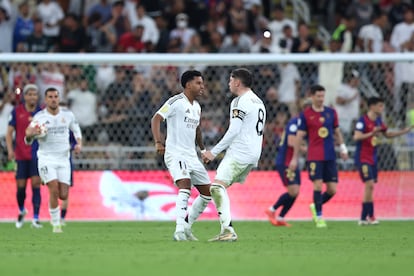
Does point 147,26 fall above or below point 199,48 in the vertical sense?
above

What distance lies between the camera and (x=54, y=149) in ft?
59.7

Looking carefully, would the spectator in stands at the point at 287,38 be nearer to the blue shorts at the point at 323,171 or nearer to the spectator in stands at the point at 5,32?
the spectator in stands at the point at 5,32

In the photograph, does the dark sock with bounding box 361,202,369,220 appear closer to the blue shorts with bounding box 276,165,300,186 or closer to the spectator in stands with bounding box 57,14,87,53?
the blue shorts with bounding box 276,165,300,186

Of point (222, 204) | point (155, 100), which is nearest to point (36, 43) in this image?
point (155, 100)

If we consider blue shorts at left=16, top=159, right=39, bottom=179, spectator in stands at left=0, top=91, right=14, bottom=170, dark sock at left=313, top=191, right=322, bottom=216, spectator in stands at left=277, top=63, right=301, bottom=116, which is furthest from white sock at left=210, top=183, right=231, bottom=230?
spectator in stands at left=277, top=63, right=301, bottom=116

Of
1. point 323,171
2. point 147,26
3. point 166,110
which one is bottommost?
point 323,171

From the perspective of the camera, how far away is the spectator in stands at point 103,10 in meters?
27.2

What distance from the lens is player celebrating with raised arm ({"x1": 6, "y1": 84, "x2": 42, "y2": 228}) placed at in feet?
66.5

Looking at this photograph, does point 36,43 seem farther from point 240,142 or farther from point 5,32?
point 240,142

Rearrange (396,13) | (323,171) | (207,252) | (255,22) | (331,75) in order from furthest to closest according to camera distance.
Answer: (396,13) < (255,22) < (331,75) < (323,171) < (207,252)

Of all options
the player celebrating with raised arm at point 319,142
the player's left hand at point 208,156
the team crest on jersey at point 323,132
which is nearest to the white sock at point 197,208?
the player's left hand at point 208,156

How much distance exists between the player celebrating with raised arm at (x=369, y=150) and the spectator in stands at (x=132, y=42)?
22.9 ft

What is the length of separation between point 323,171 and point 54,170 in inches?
198

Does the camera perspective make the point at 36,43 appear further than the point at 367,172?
Yes
